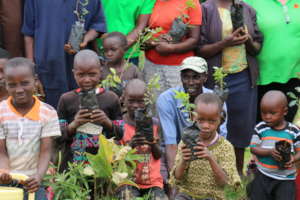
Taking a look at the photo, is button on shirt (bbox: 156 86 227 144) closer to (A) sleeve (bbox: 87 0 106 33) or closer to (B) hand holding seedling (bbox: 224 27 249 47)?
(B) hand holding seedling (bbox: 224 27 249 47)

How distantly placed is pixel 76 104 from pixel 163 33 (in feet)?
5.59

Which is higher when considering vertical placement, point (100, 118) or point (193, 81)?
point (193, 81)

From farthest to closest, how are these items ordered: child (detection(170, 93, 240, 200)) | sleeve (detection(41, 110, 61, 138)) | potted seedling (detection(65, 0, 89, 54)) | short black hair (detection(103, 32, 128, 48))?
short black hair (detection(103, 32, 128, 48)), potted seedling (detection(65, 0, 89, 54)), child (detection(170, 93, 240, 200)), sleeve (detection(41, 110, 61, 138))

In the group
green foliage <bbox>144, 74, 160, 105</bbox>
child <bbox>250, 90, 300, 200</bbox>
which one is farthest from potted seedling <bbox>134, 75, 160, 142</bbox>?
child <bbox>250, 90, 300, 200</bbox>

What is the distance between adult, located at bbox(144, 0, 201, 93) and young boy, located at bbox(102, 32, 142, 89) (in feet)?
1.12

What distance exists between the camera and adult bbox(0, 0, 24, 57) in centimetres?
608

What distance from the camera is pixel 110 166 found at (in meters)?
4.34

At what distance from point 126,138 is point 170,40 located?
1.38 metres

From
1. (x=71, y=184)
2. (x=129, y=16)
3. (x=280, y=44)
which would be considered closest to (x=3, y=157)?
(x=71, y=184)

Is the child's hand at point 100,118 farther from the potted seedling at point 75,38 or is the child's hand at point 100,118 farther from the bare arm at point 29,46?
the bare arm at point 29,46

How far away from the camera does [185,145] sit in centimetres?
430

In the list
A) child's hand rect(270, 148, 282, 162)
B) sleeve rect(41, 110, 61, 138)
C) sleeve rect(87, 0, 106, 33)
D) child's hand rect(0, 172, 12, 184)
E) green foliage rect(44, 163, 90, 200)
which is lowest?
green foliage rect(44, 163, 90, 200)

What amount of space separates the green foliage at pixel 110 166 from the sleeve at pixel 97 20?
1.89 meters

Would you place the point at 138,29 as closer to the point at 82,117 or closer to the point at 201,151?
the point at 82,117
